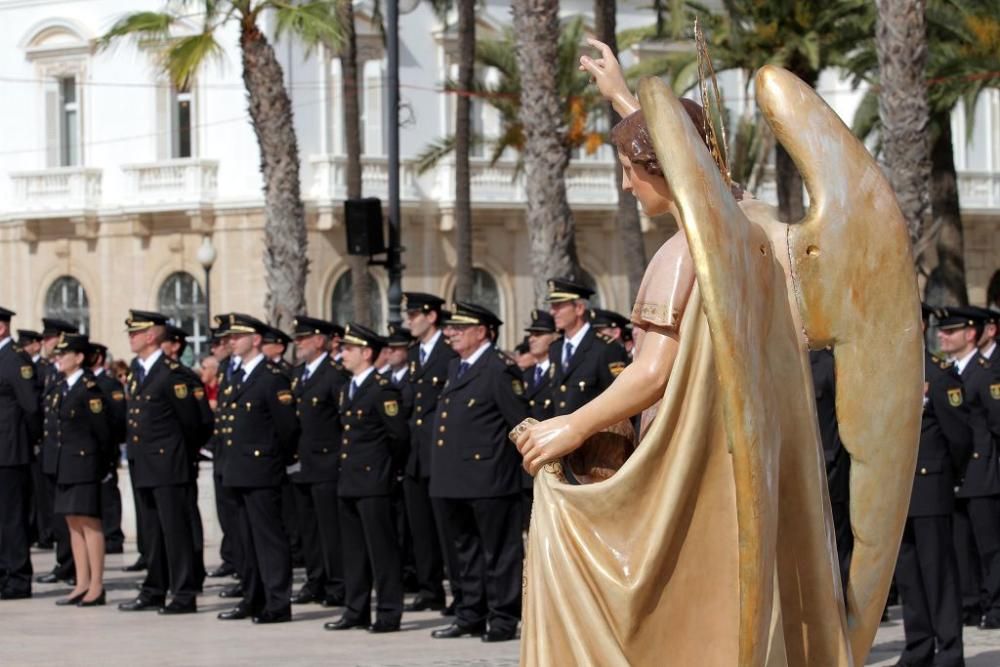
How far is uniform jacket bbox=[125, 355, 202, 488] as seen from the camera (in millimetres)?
13016

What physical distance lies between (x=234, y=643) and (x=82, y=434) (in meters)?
2.74

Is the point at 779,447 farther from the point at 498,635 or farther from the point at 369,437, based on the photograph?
the point at 369,437

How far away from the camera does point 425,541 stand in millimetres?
13336

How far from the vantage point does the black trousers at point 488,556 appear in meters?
11.4

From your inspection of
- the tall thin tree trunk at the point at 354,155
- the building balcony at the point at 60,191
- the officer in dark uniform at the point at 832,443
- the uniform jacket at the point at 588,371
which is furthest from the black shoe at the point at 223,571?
the building balcony at the point at 60,191

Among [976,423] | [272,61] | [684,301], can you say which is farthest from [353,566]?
[272,61]

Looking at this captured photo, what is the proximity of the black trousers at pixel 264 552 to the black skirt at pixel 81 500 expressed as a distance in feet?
3.68

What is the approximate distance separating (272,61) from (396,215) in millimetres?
2343

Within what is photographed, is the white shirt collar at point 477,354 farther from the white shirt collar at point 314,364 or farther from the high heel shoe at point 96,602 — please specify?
the high heel shoe at point 96,602

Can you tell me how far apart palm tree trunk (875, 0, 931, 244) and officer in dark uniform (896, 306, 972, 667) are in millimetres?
7106

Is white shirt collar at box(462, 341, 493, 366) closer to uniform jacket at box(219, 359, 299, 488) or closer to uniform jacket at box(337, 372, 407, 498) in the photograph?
uniform jacket at box(337, 372, 407, 498)

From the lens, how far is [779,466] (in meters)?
5.02

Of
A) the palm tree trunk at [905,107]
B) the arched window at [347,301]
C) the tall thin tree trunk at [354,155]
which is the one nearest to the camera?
the palm tree trunk at [905,107]

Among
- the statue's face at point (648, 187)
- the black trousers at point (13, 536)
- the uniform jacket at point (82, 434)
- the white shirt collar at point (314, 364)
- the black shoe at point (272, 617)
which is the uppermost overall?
the statue's face at point (648, 187)
